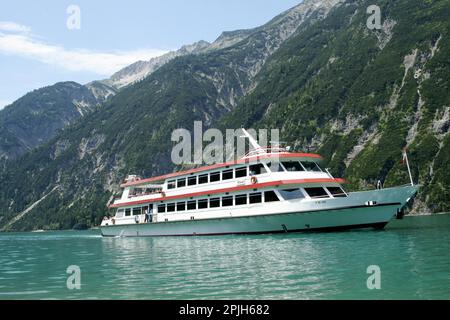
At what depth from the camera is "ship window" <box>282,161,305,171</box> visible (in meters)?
39.0

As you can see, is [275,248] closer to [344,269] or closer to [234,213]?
[344,269]

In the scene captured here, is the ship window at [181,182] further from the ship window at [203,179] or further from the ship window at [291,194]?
the ship window at [291,194]

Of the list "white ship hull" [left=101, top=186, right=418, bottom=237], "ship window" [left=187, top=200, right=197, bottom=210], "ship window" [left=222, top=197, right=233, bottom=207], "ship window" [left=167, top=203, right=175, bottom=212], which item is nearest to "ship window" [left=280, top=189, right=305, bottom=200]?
"white ship hull" [left=101, top=186, right=418, bottom=237]

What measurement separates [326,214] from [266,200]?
216 inches

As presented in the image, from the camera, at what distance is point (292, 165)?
39281mm

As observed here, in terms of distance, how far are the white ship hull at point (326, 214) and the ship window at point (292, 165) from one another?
3755 mm

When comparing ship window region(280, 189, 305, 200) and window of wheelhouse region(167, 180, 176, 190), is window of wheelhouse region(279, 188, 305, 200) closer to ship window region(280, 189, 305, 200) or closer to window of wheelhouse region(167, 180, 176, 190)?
ship window region(280, 189, 305, 200)

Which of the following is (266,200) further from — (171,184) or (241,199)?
(171,184)

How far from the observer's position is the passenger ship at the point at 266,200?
34312mm

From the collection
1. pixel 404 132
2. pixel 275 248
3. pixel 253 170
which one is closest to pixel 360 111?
pixel 404 132

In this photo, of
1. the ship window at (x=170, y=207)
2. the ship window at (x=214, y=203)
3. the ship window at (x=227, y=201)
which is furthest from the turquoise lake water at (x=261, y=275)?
the ship window at (x=170, y=207)

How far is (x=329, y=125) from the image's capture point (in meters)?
180

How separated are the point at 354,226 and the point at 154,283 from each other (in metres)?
22.0

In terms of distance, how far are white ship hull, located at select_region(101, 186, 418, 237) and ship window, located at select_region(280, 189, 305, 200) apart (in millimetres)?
785
